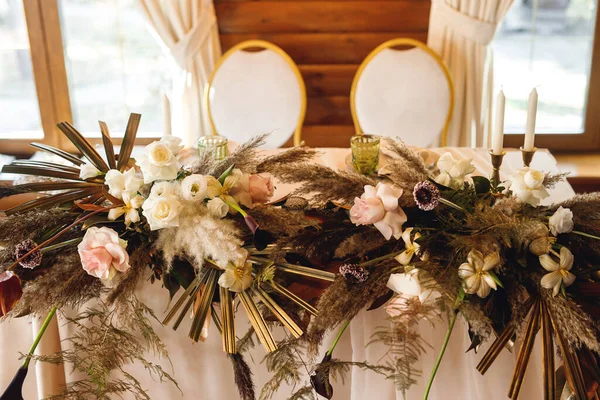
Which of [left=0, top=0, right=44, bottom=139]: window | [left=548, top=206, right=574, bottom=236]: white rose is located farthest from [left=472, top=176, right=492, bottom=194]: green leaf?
[left=0, top=0, right=44, bottom=139]: window

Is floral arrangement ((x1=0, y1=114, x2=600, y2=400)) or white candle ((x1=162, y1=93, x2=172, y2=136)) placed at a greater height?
white candle ((x1=162, y1=93, x2=172, y2=136))

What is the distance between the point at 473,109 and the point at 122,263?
7.41ft

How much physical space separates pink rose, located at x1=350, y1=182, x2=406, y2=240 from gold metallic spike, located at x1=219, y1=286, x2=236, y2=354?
24cm

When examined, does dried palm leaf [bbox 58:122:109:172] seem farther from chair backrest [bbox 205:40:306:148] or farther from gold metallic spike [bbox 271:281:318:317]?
chair backrest [bbox 205:40:306:148]

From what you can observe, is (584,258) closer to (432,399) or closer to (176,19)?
(432,399)

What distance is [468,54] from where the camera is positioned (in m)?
2.90

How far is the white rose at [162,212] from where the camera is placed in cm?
101

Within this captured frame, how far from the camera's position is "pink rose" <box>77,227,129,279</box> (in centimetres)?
102

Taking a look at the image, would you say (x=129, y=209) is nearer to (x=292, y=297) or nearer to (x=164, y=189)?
(x=164, y=189)

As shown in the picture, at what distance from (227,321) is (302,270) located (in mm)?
144

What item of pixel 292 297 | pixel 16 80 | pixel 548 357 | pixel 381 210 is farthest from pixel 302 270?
pixel 16 80

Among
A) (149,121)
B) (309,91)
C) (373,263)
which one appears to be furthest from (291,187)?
(149,121)

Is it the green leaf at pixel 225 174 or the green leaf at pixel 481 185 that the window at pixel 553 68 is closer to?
the green leaf at pixel 481 185

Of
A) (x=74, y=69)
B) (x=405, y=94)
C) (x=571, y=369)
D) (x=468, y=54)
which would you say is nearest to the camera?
(x=571, y=369)
